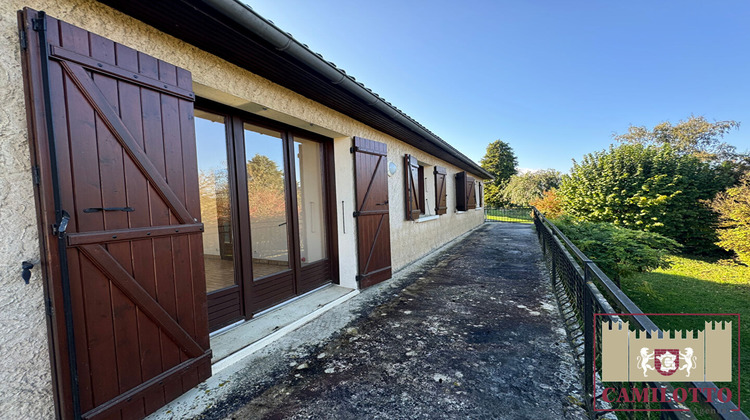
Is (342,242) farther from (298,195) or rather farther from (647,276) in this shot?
(647,276)

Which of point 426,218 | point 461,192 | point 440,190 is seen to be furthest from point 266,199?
point 461,192

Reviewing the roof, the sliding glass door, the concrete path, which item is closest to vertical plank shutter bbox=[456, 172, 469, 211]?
the concrete path

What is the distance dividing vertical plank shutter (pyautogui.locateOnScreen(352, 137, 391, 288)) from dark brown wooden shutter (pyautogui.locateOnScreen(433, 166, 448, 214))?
2.91m

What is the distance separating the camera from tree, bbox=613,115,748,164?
19234 millimetres

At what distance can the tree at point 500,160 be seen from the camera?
3547 cm

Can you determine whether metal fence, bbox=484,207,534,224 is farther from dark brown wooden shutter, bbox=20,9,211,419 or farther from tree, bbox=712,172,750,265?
dark brown wooden shutter, bbox=20,9,211,419

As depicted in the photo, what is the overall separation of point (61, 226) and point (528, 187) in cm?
2954

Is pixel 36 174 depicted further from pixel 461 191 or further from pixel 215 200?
pixel 461 191

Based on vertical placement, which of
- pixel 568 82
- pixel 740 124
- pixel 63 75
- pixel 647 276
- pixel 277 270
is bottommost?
pixel 647 276

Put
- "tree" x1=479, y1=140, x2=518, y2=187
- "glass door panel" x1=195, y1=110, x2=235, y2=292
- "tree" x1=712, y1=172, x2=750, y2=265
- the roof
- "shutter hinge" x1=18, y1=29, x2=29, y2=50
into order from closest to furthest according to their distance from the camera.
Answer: "shutter hinge" x1=18, y1=29, x2=29, y2=50
the roof
"glass door panel" x1=195, y1=110, x2=235, y2=292
"tree" x1=712, y1=172, x2=750, y2=265
"tree" x1=479, y1=140, x2=518, y2=187

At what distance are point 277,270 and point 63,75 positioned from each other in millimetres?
2437

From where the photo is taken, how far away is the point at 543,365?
215cm

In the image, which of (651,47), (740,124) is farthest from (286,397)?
(740,124)

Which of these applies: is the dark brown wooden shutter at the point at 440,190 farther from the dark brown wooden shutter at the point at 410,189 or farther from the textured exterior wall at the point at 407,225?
the dark brown wooden shutter at the point at 410,189
